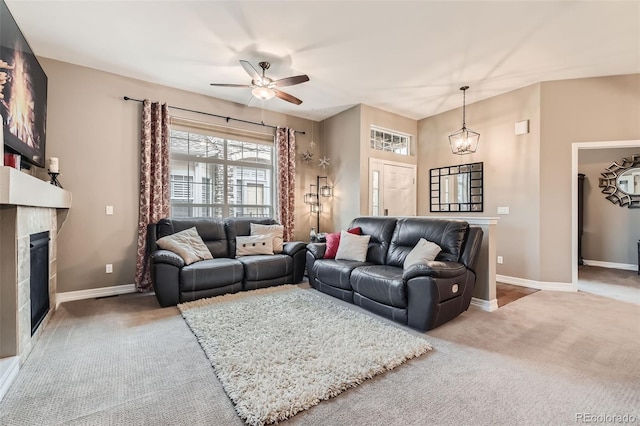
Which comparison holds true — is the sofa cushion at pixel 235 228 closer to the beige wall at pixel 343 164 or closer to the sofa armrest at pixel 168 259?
the sofa armrest at pixel 168 259

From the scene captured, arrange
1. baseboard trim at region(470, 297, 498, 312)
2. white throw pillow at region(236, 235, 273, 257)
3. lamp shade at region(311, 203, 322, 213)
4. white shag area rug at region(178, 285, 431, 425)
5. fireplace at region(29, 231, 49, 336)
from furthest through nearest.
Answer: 1. lamp shade at region(311, 203, 322, 213)
2. white throw pillow at region(236, 235, 273, 257)
3. baseboard trim at region(470, 297, 498, 312)
4. fireplace at region(29, 231, 49, 336)
5. white shag area rug at region(178, 285, 431, 425)

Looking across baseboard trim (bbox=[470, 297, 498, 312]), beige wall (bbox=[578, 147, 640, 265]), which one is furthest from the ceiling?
baseboard trim (bbox=[470, 297, 498, 312])

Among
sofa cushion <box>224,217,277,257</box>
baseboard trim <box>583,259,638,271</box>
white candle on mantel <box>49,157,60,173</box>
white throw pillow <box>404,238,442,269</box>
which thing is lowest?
baseboard trim <box>583,259,638,271</box>

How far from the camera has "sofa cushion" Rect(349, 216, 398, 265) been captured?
11.9ft

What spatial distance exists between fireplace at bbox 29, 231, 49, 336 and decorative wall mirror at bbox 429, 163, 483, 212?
563 centimetres

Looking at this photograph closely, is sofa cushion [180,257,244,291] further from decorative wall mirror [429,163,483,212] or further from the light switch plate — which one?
the light switch plate

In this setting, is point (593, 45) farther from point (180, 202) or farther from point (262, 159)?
point (180, 202)

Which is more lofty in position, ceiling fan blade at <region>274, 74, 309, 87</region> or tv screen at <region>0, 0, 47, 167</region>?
ceiling fan blade at <region>274, 74, 309, 87</region>

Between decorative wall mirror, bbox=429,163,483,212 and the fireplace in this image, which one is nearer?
the fireplace

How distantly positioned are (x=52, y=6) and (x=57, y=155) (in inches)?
66.0

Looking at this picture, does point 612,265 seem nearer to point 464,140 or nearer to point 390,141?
point 464,140

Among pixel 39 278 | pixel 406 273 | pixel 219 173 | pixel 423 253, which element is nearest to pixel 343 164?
pixel 219 173

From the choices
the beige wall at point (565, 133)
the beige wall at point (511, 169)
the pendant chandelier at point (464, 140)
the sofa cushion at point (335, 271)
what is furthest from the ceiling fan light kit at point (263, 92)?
the beige wall at point (565, 133)

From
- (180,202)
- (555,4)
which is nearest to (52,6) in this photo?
(180,202)
